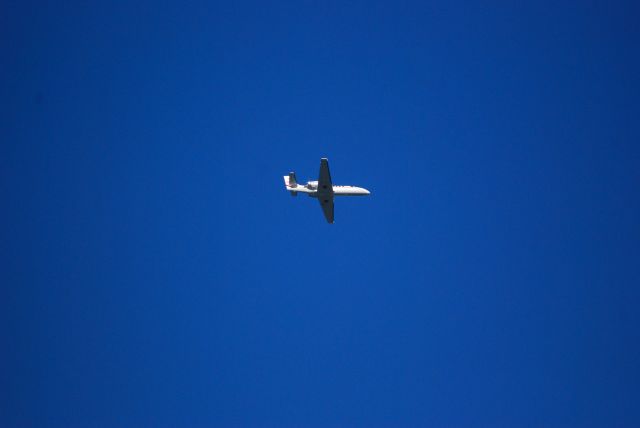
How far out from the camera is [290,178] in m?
72.2

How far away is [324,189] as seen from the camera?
65812 mm

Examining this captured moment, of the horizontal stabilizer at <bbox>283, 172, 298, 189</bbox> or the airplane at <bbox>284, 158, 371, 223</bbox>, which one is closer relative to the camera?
the airplane at <bbox>284, 158, 371, 223</bbox>

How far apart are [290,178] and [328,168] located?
10.3 metres

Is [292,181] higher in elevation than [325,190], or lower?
higher

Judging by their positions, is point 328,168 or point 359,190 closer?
point 328,168

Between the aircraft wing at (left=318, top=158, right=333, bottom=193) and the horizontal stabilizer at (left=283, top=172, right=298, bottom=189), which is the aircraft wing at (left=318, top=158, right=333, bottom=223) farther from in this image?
the horizontal stabilizer at (left=283, top=172, right=298, bottom=189)

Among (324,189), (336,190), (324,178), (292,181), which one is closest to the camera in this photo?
(324,178)

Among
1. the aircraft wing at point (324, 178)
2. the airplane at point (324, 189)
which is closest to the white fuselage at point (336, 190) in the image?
the airplane at point (324, 189)

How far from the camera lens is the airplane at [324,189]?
6419 cm

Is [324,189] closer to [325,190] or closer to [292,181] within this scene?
[325,190]

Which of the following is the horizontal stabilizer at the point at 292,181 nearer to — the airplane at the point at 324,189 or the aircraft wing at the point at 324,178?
the airplane at the point at 324,189

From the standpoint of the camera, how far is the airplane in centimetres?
6419

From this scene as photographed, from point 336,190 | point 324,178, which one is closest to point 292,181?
point 336,190

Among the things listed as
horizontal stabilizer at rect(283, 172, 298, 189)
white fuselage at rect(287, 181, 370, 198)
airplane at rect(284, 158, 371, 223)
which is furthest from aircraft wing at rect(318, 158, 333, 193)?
horizontal stabilizer at rect(283, 172, 298, 189)
